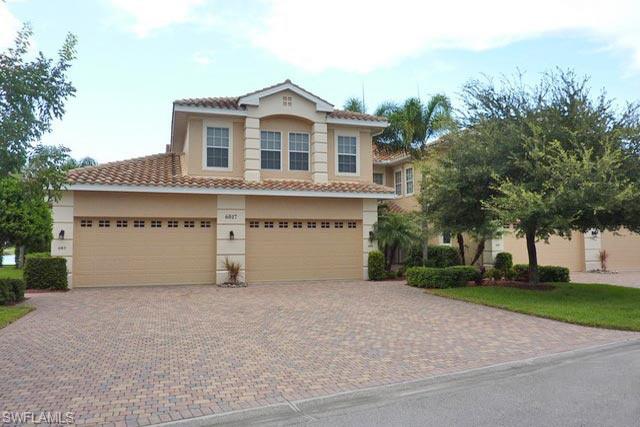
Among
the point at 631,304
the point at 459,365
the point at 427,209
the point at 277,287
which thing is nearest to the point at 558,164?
the point at 631,304

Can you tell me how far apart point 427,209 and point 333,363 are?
1023 centimetres

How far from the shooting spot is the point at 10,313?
1112cm

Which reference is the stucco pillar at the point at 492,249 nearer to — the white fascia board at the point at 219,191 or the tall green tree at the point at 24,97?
the white fascia board at the point at 219,191

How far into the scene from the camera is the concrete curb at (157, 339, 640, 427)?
5.07 m

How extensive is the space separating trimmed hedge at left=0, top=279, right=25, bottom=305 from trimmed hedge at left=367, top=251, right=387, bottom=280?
38.0ft

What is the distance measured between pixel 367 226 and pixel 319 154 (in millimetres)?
3401

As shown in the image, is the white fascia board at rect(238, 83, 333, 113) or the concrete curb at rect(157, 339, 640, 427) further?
the white fascia board at rect(238, 83, 333, 113)

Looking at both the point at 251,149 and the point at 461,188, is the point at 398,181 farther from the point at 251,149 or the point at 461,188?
the point at 461,188

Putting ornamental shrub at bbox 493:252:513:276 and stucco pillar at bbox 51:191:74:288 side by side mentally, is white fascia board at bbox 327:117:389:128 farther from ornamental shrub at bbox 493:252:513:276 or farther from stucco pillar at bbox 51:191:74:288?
stucco pillar at bbox 51:191:74:288

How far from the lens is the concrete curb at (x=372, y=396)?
507 centimetres

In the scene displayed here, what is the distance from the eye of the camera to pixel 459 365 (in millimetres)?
7016

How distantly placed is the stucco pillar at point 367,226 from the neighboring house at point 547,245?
11.3 ft

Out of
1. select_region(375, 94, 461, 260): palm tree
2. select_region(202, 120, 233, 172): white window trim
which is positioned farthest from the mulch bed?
select_region(202, 120, 233, 172): white window trim

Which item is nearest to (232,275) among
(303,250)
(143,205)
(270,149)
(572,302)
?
(303,250)
